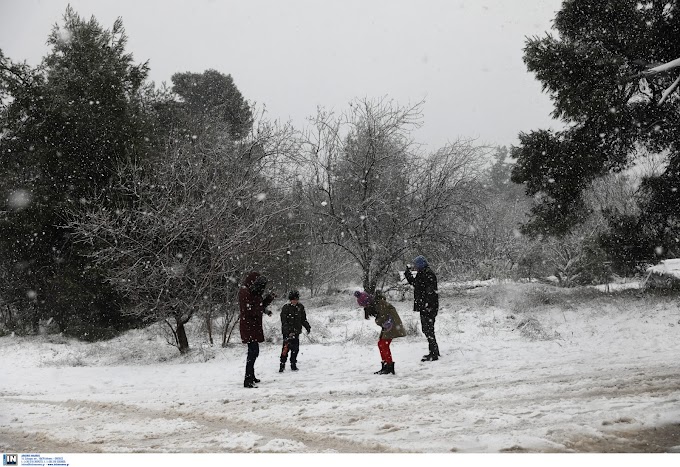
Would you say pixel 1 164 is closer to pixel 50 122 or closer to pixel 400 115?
pixel 50 122

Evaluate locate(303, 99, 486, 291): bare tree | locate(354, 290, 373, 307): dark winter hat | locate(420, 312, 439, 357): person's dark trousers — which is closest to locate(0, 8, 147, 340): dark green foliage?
locate(303, 99, 486, 291): bare tree

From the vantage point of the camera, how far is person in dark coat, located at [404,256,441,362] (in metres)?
6.31

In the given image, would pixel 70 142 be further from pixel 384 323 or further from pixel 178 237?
pixel 384 323

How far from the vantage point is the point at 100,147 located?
10312 millimetres

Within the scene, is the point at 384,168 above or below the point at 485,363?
above

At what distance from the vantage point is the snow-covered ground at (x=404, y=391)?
3.70 m

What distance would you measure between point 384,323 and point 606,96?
4.26 meters

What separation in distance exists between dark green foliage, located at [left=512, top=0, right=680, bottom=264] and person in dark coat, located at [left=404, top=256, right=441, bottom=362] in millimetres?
2631

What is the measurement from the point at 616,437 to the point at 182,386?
15.8 ft

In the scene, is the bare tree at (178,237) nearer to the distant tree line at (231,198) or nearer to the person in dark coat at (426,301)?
the distant tree line at (231,198)

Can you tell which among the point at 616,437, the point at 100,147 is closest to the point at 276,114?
the point at 100,147

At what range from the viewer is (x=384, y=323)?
5.93 meters

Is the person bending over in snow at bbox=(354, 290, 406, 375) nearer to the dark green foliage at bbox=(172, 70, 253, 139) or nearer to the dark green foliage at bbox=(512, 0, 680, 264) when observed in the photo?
the dark green foliage at bbox=(512, 0, 680, 264)

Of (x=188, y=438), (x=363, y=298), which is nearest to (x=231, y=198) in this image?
(x=363, y=298)
